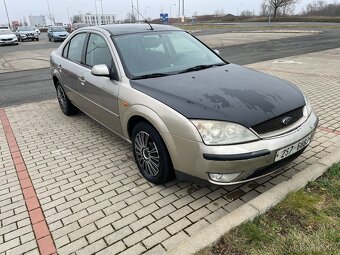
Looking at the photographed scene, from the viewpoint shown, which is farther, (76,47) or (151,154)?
(76,47)

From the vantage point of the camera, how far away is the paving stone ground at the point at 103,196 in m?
2.76

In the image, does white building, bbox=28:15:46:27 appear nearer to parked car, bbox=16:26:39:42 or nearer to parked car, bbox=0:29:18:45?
parked car, bbox=16:26:39:42

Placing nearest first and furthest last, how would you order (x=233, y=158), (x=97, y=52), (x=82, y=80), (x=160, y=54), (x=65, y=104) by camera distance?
(x=233, y=158), (x=160, y=54), (x=97, y=52), (x=82, y=80), (x=65, y=104)

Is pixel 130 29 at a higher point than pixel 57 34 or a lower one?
higher

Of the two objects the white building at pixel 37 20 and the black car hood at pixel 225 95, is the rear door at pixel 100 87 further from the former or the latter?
the white building at pixel 37 20

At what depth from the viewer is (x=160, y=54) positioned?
13.5 feet

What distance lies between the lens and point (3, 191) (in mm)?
3619

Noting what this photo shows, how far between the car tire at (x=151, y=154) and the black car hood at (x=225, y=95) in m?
0.39

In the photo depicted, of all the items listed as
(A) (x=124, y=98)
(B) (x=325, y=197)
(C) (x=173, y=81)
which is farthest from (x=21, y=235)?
(B) (x=325, y=197)

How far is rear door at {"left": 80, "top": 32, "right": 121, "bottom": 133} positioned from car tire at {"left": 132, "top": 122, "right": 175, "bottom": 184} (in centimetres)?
51

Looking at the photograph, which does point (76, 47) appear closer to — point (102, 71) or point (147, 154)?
point (102, 71)

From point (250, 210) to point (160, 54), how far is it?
2.28 meters

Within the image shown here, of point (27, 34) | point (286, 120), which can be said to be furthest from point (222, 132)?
point (27, 34)

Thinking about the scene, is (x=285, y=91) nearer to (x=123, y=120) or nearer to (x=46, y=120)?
(x=123, y=120)
